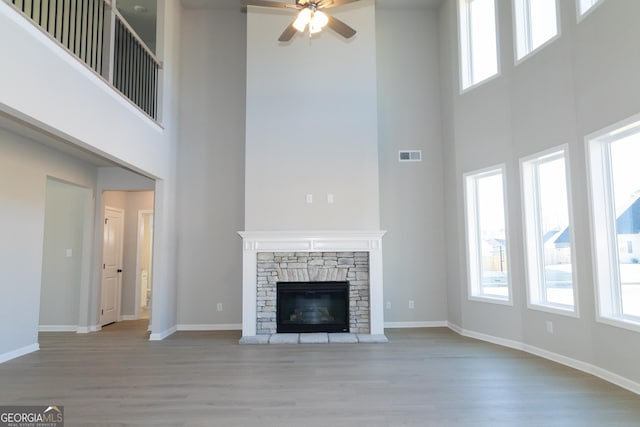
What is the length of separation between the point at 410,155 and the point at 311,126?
5.80 feet

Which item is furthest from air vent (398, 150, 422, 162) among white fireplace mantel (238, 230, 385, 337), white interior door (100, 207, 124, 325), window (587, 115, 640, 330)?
white interior door (100, 207, 124, 325)

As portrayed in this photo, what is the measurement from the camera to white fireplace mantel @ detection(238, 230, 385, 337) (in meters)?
5.40

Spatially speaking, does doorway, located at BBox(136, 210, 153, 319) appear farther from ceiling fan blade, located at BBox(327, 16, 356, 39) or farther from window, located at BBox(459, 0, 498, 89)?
window, located at BBox(459, 0, 498, 89)

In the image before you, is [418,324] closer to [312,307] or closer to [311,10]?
[312,307]

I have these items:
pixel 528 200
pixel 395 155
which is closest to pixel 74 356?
pixel 395 155

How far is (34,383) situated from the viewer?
3553 millimetres

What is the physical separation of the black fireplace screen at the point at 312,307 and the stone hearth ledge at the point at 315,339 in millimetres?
207

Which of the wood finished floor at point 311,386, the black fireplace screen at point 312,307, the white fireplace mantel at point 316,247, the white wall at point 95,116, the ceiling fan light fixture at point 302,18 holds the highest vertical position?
the ceiling fan light fixture at point 302,18

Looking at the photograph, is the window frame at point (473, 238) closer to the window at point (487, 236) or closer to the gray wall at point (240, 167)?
the window at point (487, 236)

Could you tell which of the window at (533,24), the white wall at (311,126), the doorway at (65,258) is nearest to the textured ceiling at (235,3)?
the white wall at (311,126)

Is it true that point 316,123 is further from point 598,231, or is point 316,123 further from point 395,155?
point 598,231

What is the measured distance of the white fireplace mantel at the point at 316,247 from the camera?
5.40 m

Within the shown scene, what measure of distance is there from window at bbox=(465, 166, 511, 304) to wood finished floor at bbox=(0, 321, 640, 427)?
2.60ft

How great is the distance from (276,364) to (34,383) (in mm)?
2327
